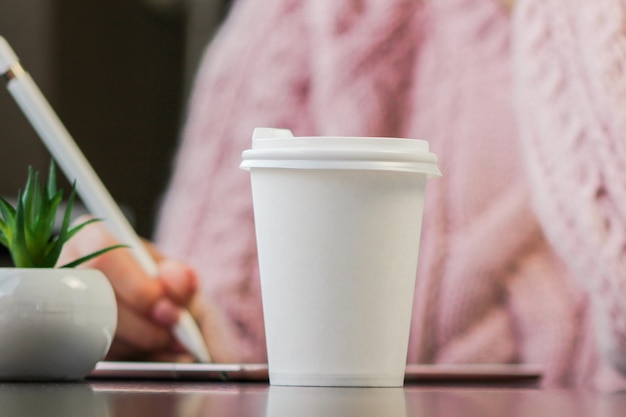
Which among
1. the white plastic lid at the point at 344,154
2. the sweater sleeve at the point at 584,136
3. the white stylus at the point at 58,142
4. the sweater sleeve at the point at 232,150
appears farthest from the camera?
the sweater sleeve at the point at 232,150

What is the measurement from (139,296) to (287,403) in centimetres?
76

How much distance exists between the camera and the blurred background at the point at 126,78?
4.09ft

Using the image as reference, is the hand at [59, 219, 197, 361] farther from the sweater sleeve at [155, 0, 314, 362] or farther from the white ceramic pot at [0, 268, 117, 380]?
the white ceramic pot at [0, 268, 117, 380]

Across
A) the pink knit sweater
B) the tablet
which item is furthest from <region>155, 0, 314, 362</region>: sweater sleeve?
the tablet

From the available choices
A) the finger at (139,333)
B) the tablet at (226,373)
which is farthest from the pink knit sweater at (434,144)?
the tablet at (226,373)

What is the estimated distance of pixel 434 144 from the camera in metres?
1.19

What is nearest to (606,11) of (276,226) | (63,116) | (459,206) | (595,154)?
(595,154)

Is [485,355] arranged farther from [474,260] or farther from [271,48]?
[271,48]

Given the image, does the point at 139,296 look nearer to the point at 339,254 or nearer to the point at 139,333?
the point at 139,333

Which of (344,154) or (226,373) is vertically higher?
(344,154)

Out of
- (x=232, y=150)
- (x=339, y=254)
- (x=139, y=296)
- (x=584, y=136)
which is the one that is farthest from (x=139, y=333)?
(x=339, y=254)

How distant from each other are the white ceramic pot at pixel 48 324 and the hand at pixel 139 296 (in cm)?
49

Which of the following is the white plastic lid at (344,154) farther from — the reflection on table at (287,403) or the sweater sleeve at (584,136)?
the sweater sleeve at (584,136)

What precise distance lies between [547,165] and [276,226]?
1.98 feet
